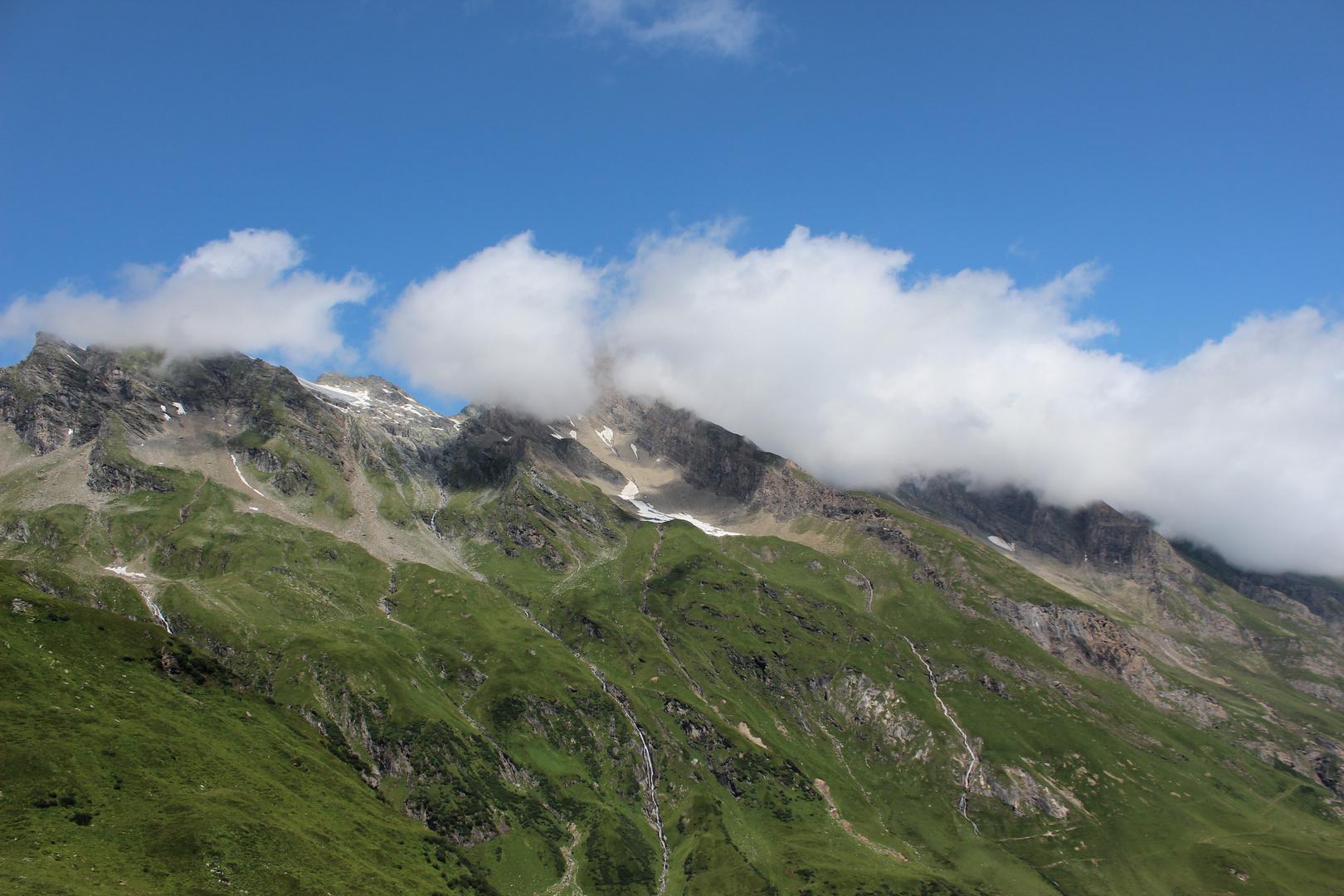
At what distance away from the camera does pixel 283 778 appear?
128125mm

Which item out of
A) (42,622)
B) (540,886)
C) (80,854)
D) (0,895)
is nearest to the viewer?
(0,895)

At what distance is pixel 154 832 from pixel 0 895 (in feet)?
80.0

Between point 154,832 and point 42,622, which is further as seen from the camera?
point 42,622

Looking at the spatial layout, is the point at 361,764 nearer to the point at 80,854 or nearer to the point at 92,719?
the point at 92,719

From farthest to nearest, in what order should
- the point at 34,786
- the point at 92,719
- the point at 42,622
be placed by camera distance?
the point at 42,622 < the point at 92,719 < the point at 34,786

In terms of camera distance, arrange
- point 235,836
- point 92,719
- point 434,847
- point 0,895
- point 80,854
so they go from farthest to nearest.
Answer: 1. point 434,847
2. point 92,719
3. point 235,836
4. point 80,854
5. point 0,895

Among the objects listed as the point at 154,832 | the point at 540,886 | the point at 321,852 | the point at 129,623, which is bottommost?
the point at 540,886

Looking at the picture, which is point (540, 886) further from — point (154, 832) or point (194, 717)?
point (154, 832)

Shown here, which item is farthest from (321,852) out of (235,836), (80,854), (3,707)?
(3,707)

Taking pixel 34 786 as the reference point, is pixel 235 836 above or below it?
below

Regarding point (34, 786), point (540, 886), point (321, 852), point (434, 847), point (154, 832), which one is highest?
point (34, 786)

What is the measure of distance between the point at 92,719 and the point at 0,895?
44.4 m

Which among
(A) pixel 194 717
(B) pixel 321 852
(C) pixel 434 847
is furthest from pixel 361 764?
(B) pixel 321 852

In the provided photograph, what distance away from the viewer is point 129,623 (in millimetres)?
136625
